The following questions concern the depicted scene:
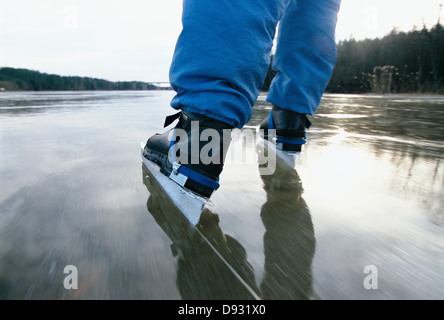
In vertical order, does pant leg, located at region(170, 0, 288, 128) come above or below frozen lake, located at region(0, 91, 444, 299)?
above

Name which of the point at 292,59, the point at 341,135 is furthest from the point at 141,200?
the point at 341,135

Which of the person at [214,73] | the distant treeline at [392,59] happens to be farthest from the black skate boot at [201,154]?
the distant treeline at [392,59]

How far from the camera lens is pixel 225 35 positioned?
53cm

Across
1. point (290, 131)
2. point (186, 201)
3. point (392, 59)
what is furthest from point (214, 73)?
point (392, 59)

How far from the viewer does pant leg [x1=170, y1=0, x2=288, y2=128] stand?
532mm

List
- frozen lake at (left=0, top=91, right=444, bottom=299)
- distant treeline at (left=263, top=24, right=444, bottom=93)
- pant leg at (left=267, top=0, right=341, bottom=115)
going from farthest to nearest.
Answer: distant treeline at (left=263, top=24, right=444, bottom=93), pant leg at (left=267, top=0, right=341, bottom=115), frozen lake at (left=0, top=91, right=444, bottom=299)

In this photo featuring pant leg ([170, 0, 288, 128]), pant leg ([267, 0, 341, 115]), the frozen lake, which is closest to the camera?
the frozen lake

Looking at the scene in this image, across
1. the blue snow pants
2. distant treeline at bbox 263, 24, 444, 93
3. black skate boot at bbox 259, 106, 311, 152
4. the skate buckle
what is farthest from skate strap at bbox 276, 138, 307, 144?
distant treeline at bbox 263, 24, 444, 93

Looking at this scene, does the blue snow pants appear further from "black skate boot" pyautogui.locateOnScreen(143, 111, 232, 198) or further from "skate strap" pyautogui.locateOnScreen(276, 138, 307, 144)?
"skate strap" pyautogui.locateOnScreen(276, 138, 307, 144)

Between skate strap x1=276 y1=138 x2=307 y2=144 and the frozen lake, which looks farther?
skate strap x1=276 y1=138 x2=307 y2=144

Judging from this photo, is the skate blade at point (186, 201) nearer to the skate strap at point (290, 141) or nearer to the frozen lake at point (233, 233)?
the frozen lake at point (233, 233)

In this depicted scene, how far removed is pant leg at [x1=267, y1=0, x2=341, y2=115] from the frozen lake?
243 mm

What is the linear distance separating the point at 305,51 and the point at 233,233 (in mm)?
683

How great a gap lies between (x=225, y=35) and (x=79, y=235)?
0.47 m
